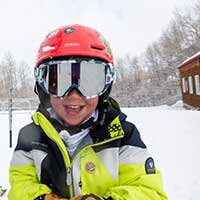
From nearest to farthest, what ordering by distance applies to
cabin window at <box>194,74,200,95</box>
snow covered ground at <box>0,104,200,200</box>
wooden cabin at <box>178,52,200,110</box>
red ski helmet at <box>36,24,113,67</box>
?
red ski helmet at <box>36,24,113,67</box>, snow covered ground at <box>0,104,200,200</box>, wooden cabin at <box>178,52,200,110</box>, cabin window at <box>194,74,200,95</box>

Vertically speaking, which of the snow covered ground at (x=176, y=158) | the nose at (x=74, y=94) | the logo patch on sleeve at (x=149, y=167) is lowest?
the snow covered ground at (x=176, y=158)

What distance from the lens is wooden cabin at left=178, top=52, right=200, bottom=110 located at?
20.8m

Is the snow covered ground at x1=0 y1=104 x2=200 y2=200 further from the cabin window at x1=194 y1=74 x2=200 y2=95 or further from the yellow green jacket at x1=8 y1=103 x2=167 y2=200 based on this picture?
the cabin window at x1=194 y1=74 x2=200 y2=95

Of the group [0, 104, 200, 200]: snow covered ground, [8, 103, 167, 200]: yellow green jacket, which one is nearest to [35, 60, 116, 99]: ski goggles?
[8, 103, 167, 200]: yellow green jacket

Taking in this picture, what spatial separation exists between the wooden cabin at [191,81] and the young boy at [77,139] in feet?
62.1

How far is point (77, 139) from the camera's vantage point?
4.68 ft

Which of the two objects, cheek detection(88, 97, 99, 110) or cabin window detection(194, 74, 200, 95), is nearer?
cheek detection(88, 97, 99, 110)

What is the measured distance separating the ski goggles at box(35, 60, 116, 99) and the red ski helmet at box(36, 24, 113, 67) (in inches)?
1.4

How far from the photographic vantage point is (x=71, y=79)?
1.37 m

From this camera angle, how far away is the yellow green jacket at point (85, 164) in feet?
4.42

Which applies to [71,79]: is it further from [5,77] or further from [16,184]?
[5,77]

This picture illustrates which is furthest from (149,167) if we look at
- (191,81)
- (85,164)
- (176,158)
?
(191,81)

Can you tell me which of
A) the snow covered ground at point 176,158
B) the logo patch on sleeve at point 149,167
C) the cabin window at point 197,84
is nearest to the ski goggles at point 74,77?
the logo patch on sleeve at point 149,167

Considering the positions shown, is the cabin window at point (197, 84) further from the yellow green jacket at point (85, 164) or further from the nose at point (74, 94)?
the nose at point (74, 94)
